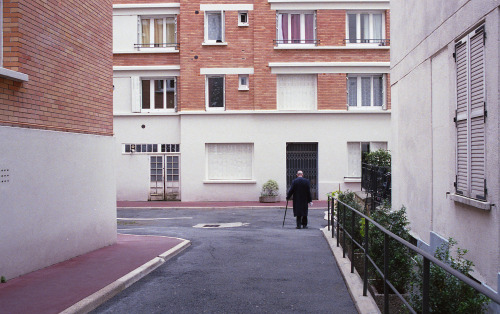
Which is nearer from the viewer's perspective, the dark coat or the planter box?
the dark coat

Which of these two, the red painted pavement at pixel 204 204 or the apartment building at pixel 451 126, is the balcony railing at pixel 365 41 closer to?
the red painted pavement at pixel 204 204

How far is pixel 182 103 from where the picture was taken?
2636 cm

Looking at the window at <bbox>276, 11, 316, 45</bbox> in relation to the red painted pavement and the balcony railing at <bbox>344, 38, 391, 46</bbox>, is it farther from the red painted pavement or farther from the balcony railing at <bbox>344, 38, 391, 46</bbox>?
the red painted pavement

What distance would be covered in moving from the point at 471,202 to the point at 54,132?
6.86 metres

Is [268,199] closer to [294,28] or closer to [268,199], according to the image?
[268,199]

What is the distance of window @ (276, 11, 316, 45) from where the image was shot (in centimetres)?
2647

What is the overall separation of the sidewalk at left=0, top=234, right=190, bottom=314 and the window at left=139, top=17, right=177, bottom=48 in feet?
55.5

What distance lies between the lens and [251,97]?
86.7 feet

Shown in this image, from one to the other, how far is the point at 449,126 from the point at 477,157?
1258 millimetres

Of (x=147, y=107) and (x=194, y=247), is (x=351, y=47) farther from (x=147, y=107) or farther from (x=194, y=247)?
(x=194, y=247)

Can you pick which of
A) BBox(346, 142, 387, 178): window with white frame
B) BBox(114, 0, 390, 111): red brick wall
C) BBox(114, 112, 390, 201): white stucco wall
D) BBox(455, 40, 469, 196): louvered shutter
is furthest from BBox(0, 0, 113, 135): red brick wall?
BBox(346, 142, 387, 178): window with white frame

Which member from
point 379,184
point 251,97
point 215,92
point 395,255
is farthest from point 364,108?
point 395,255

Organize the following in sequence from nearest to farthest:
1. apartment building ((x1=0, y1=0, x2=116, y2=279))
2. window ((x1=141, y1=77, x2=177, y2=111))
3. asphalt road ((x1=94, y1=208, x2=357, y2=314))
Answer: asphalt road ((x1=94, y1=208, x2=357, y2=314))
apartment building ((x1=0, y1=0, x2=116, y2=279))
window ((x1=141, y1=77, x2=177, y2=111))

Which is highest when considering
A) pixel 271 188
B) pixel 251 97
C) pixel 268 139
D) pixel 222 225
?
pixel 251 97
